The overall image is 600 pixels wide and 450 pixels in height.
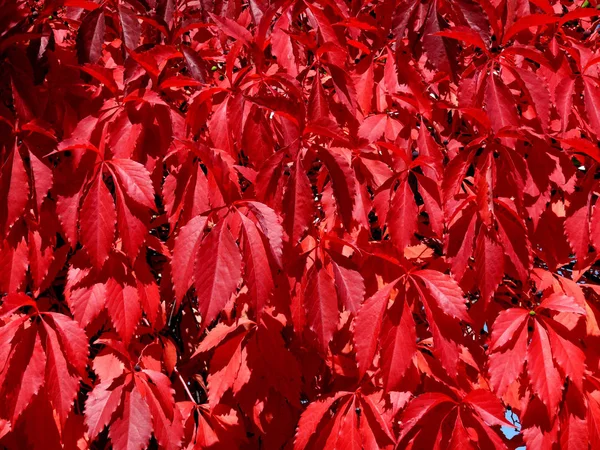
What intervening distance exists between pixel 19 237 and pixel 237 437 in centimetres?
64

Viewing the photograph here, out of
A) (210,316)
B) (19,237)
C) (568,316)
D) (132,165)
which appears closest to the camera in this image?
(210,316)

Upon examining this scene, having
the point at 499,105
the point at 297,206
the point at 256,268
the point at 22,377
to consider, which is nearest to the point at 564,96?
the point at 499,105

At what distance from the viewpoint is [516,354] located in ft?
3.93

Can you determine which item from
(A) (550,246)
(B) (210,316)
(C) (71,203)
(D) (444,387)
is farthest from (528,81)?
(C) (71,203)

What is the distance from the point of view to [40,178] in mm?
1157

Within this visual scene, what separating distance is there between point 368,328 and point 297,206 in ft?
0.83

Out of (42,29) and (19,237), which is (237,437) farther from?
(42,29)

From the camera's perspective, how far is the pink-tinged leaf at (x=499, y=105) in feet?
4.12

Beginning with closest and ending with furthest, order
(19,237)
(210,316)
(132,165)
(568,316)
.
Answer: (210,316) < (132,165) < (19,237) < (568,316)

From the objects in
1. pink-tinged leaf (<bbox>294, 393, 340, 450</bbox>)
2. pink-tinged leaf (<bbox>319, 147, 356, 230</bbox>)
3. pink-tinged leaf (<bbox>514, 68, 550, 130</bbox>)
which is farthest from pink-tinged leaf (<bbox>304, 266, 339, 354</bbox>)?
pink-tinged leaf (<bbox>514, 68, 550, 130</bbox>)

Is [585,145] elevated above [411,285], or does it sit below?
above

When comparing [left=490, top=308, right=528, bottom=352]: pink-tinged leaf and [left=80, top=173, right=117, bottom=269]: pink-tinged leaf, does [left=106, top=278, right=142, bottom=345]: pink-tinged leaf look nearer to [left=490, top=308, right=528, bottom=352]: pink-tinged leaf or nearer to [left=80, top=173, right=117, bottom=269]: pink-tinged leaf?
[left=80, top=173, right=117, bottom=269]: pink-tinged leaf

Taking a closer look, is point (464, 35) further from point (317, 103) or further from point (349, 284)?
point (349, 284)

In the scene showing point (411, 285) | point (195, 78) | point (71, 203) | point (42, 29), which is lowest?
point (411, 285)
